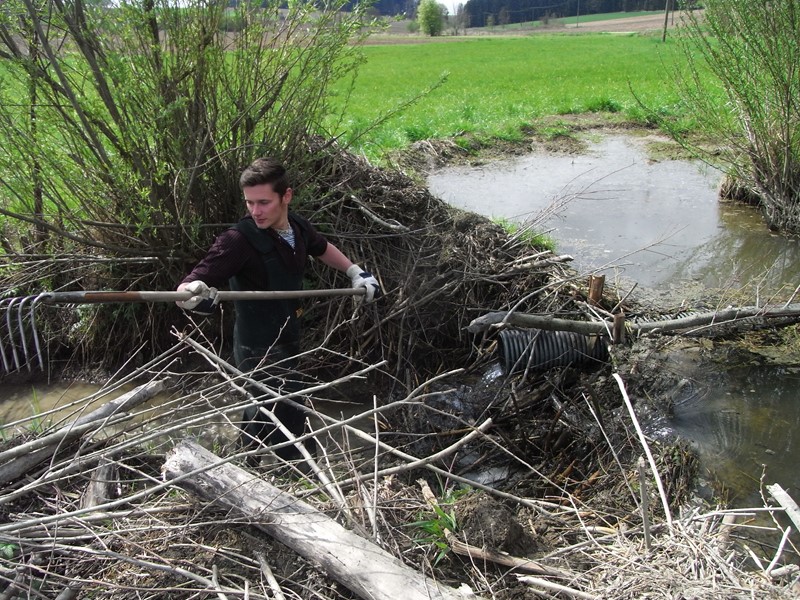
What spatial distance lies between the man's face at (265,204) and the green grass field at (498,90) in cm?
189

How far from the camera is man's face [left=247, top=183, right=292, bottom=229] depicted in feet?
10.7

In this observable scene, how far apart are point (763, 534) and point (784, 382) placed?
1.89 m

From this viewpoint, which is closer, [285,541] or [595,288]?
[285,541]

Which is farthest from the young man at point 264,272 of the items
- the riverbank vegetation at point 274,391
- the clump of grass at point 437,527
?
the clump of grass at point 437,527

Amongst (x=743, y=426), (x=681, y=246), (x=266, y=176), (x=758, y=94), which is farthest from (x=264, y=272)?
(x=758, y=94)

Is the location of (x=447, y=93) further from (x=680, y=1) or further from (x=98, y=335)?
(x=98, y=335)

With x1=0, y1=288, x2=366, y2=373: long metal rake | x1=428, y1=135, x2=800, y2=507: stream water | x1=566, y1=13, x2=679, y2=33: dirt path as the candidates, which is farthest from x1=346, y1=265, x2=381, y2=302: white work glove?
x1=566, y1=13, x2=679, y2=33: dirt path

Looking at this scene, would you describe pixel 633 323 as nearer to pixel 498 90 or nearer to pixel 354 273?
pixel 354 273

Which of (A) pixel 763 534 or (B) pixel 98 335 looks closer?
(A) pixel 763 534

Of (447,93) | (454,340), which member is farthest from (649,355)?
(447,93)

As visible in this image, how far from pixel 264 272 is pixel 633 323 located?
283cm

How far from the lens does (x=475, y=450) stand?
4156 mm

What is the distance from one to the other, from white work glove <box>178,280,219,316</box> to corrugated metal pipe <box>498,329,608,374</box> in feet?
7.70

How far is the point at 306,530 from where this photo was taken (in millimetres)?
2385
